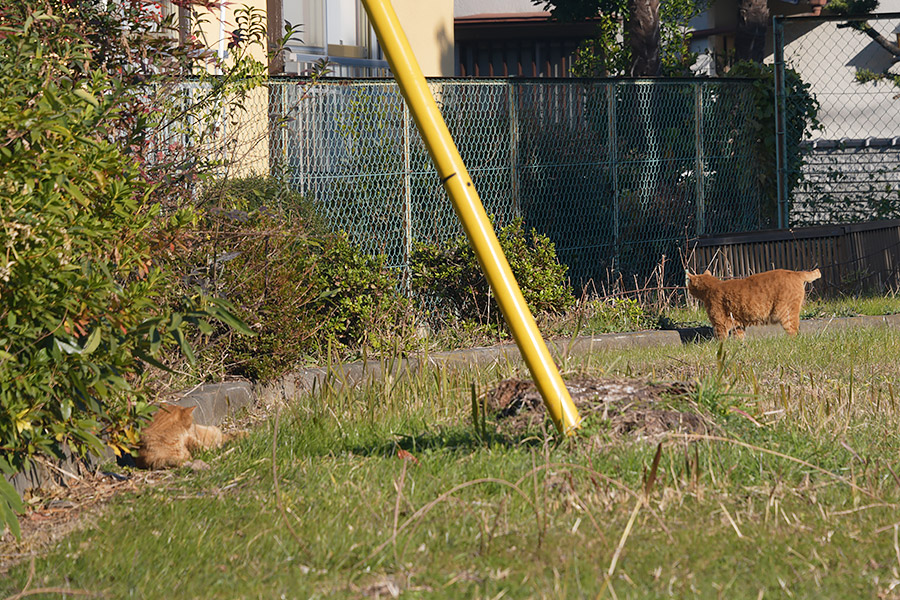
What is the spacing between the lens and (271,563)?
3.20 metres

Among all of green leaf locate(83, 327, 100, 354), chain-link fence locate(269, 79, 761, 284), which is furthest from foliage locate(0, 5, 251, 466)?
chain-link fence locate(269, 79, 761, 284)

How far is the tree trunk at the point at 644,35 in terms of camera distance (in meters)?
12.3

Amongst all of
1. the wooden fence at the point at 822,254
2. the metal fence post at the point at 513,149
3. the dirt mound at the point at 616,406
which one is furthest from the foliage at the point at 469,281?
the dirt mound at the point at 616,406

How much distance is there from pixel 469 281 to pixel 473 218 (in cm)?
380

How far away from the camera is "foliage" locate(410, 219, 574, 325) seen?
25.4 ft

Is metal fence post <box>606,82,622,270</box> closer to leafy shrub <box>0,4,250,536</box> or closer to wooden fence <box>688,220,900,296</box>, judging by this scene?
wooden fence <box>688,220,900,296</box>

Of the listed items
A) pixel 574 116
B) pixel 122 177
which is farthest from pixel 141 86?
pixel 574 116

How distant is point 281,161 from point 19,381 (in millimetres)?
4073

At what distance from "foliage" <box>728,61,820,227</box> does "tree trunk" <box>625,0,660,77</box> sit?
4.39 feet

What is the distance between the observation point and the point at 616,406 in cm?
440

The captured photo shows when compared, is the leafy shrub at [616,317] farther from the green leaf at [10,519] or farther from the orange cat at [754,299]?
the green leaf at [10,519]

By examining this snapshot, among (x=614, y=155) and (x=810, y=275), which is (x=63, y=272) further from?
(x=614, y=155)

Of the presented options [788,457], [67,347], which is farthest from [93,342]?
[788,457]

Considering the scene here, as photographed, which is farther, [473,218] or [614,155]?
[614,155]
